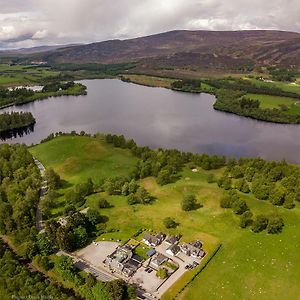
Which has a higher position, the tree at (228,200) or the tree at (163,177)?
the tree at (163,177)

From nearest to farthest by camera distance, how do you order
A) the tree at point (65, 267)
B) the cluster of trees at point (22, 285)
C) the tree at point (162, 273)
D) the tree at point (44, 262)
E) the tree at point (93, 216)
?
the cluster of trees at point (22, 285) < the tree at point (65, 267) < the tree at point (162, 273) < the tree at point (44, 262) < the tree at point (93, 216)

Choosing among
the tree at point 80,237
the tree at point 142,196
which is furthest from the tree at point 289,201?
the tree at point 80,237

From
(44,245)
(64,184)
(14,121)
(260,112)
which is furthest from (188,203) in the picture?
(14,121)

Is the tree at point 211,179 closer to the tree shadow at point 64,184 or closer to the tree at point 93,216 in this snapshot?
the tree at point 93,216

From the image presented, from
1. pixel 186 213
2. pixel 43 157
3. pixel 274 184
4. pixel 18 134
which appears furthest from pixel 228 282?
pixel 18 134

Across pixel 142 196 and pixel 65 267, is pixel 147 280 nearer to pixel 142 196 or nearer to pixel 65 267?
pixel 65 267

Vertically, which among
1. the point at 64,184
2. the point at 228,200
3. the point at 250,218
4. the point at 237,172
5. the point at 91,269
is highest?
the point at 237,172
